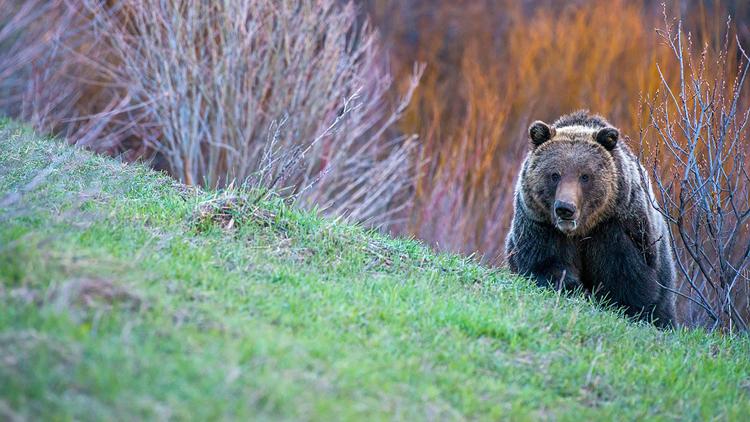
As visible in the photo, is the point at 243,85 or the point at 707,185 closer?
the point at 707,185

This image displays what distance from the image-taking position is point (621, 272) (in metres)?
7.55

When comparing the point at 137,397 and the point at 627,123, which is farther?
the point at 627,123

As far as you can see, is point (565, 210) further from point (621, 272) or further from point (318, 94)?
point (318, 94)

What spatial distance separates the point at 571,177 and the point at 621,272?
2.96 feet

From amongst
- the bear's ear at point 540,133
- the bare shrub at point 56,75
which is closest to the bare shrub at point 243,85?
the bare shrub at point 56,75

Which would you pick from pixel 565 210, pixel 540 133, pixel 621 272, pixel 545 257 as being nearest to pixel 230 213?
pixel 565 210

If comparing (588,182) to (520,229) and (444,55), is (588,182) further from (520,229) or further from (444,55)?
(444,55)

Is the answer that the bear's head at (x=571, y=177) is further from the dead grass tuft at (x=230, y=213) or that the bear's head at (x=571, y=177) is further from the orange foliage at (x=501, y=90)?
the orange foliage at (x=501, y=90)

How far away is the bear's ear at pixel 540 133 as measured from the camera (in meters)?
7.95

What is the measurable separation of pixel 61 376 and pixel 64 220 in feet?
6.19

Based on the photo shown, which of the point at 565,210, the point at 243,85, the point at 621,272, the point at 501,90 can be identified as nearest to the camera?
the point at 565,210

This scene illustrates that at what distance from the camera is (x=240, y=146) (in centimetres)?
1369

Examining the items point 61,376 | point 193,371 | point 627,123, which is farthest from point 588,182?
point 627,123

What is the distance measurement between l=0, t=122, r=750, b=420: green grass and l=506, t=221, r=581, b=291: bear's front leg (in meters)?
0.50
